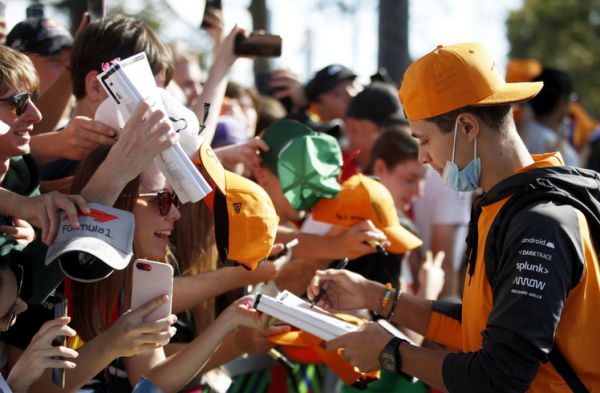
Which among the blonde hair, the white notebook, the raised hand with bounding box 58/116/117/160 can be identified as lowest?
the white notebook

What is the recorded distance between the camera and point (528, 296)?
2480 mm

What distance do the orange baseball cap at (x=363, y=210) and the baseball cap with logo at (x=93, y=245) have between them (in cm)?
152

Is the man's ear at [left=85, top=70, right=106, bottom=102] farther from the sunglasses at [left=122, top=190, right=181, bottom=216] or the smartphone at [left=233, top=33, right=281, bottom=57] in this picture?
the smartphone at [left=233, top=33, right=281, bottom=57]

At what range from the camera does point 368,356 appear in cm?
283

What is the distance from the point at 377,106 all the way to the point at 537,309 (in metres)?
3.47

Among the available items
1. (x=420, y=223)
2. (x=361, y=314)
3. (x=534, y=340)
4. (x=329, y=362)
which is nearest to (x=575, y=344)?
(x=534, y=340)

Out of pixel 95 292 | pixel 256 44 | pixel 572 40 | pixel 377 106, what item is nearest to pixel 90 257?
pixel 95 292

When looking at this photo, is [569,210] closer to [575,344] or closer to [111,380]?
[575,344]

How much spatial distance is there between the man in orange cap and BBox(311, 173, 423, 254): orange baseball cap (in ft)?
Result: 2.96

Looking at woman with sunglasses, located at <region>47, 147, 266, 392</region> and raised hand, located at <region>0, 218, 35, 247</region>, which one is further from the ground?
raised hand, located at <region>0, 218, 35, 247</region>

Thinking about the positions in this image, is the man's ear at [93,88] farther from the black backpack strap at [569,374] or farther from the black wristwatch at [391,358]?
the black backpack strap at [569,374]

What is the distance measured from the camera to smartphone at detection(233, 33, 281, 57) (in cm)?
395

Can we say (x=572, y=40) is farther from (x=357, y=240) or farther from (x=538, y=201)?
(x=538, y=201)

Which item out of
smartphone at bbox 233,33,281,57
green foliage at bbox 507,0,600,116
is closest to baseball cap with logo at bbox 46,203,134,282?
smartphone at bbox 233,33,281,57
